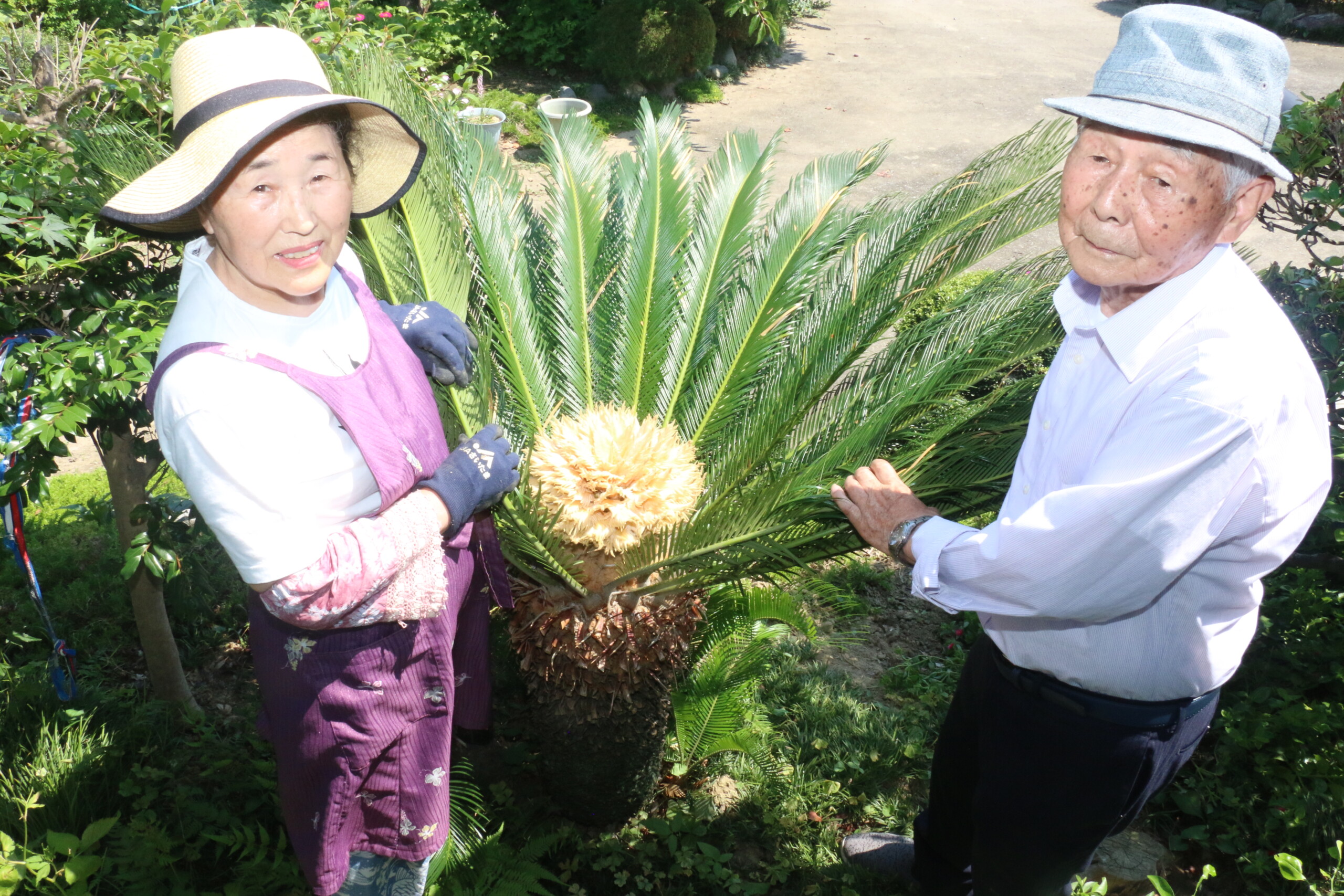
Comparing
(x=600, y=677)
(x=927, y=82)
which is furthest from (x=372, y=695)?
(x=927, y=82)

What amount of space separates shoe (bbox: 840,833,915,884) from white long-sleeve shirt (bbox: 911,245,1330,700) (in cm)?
128

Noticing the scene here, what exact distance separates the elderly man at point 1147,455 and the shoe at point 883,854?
0.98 m

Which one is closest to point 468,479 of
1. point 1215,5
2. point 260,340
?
point 260,340

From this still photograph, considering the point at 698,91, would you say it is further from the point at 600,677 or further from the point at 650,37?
the point at 600,677

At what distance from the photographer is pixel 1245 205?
167 cm

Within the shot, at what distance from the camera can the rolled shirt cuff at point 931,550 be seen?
183 cm

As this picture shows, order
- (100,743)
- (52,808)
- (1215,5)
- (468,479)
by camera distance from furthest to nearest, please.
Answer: (1215,5), (100,743), (52,808), (468,479)

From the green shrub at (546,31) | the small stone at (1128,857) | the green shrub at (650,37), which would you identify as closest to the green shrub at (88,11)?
the green shrub at (546,31)

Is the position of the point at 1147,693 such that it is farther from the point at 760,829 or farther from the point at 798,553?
the point at 760,829

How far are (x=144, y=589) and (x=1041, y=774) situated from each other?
112 inches

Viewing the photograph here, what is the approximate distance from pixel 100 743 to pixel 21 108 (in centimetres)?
204

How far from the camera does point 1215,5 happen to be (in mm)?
14367

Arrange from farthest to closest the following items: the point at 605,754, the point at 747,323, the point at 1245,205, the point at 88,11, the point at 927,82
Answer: the point at 927,82 → the point at 88,11 → the point at 747,323 → the point at 605,754 → the point at 1245,205

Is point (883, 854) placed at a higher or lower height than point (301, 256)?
lower
